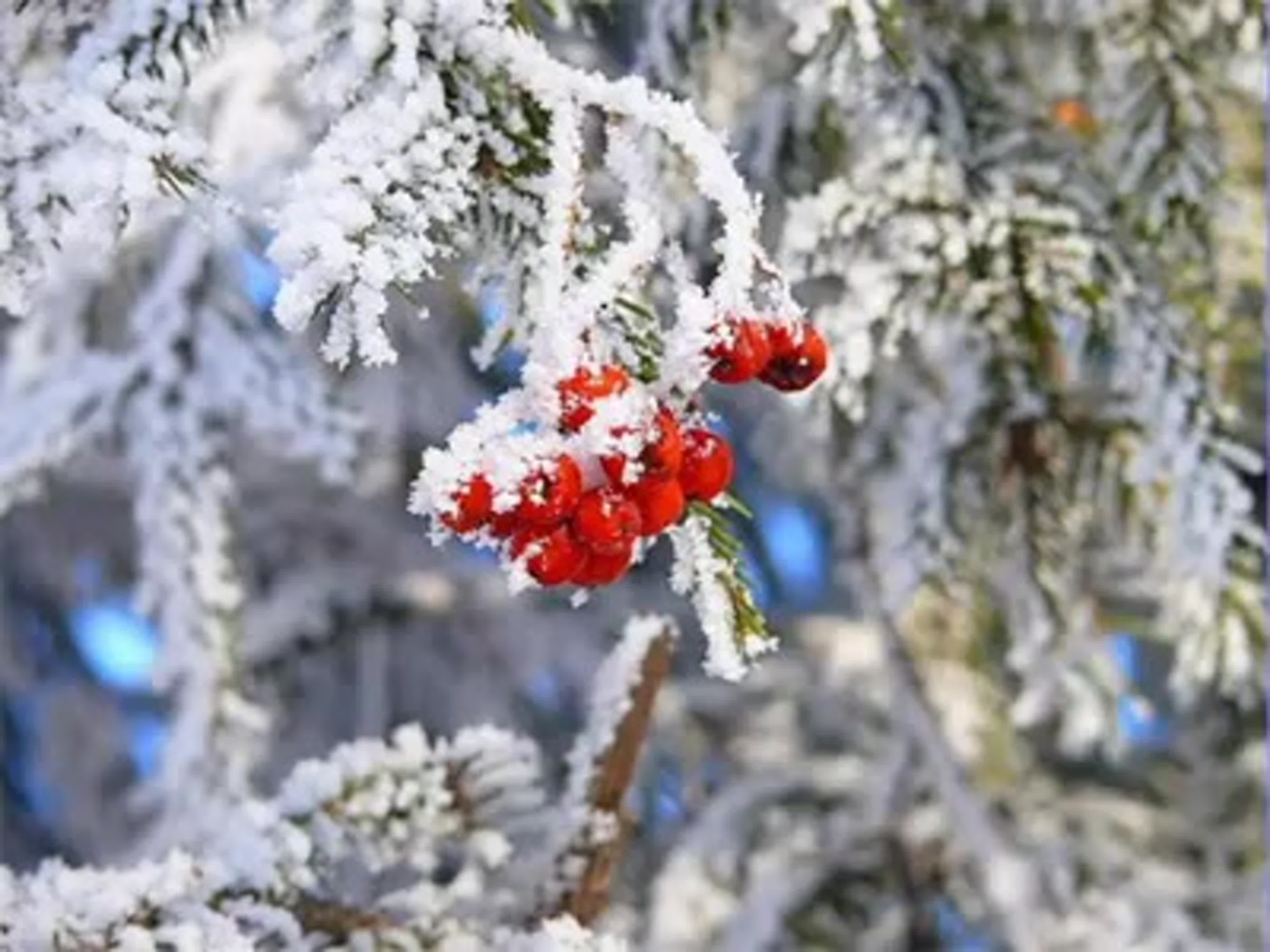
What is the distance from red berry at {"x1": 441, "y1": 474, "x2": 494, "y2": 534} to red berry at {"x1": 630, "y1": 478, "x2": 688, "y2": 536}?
82 mm

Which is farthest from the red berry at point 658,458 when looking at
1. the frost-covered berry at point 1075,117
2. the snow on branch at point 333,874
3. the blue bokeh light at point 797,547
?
the blue bokeh light at point 797,547

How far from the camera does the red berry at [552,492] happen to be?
52.3 inches

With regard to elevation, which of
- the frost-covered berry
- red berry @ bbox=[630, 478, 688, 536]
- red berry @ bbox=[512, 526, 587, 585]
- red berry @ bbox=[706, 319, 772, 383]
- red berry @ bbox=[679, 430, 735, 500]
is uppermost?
the frost-covered berry

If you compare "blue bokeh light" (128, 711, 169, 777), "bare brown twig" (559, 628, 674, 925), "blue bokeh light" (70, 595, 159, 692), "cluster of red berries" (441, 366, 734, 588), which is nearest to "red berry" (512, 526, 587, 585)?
"cluster of red berries" (441, 366, 734, 588)

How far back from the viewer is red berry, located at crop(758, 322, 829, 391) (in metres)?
1.41

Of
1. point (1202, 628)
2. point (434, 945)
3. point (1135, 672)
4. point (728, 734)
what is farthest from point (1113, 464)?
point (1135, 672)

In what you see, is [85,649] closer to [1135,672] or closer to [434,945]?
[1135,672]

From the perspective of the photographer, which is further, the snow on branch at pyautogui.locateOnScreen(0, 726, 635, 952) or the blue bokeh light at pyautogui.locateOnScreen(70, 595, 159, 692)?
the blue bokeh light at pyautogui.locateOnScreen(70, 595, 159, 692)

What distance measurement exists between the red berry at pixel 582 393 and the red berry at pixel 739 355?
0.22 feet

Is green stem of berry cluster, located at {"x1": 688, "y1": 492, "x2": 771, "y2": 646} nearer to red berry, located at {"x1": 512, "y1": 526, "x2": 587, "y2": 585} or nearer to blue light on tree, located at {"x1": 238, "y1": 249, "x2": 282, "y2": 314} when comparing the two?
red berry, located at {"x1": 512, "y1": 526, "x2": 587, "y2": 585}

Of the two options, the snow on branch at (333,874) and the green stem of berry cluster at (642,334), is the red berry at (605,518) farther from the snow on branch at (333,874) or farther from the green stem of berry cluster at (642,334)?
the snow on branch at (333,874)

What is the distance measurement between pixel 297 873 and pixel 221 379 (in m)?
1.27

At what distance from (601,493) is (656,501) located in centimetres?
3

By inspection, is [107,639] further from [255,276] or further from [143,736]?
[255,276]
